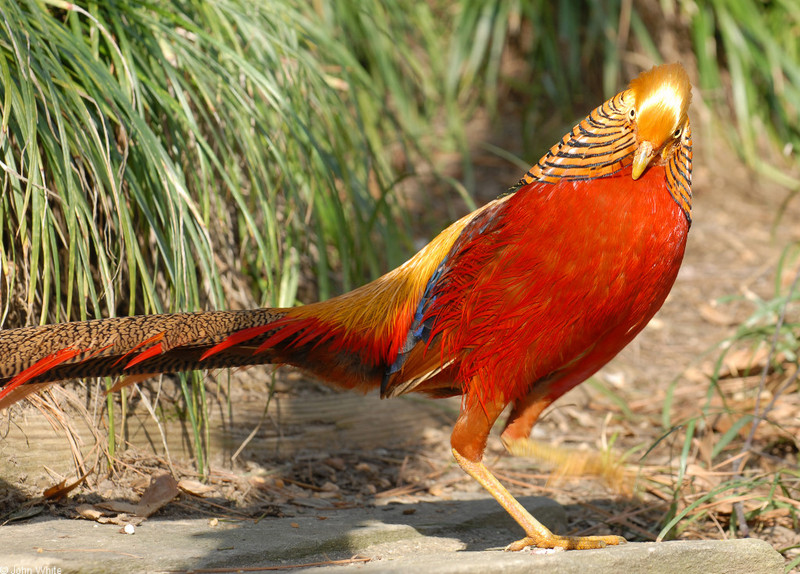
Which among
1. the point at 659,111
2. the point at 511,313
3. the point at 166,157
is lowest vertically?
the point at 511,313

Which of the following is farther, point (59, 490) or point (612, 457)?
point (612, 457)

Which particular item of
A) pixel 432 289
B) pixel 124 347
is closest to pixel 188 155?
pixel 124 347

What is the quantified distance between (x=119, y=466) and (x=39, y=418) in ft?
1.04

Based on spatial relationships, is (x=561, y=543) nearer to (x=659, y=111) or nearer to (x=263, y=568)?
(x=263, y=568)

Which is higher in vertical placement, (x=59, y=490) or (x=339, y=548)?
(x=59, y=490)

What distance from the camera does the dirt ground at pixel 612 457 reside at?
9.46 feet

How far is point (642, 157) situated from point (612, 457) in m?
1.68

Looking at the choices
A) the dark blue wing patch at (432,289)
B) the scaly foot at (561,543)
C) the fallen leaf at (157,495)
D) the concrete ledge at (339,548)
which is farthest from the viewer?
the fallen leaf at (157,495)

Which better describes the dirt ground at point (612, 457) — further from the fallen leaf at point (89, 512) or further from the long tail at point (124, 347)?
the long tail at point (124, 347)

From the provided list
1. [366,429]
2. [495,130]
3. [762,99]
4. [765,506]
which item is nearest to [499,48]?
[495,130]

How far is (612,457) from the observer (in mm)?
3512

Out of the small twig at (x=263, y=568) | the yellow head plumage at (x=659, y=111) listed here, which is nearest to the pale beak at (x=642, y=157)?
the yellow head plumage at (x=659, y=111)

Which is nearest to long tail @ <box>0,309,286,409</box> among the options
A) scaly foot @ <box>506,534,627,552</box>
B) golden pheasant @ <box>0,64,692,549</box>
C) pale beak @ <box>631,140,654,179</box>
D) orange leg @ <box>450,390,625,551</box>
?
golden pheasant @ <box>0,64,692,549</box>

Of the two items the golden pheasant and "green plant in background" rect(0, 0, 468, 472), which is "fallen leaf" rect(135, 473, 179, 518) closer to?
"green plant in background" rect(0, 0, 468, 472)
